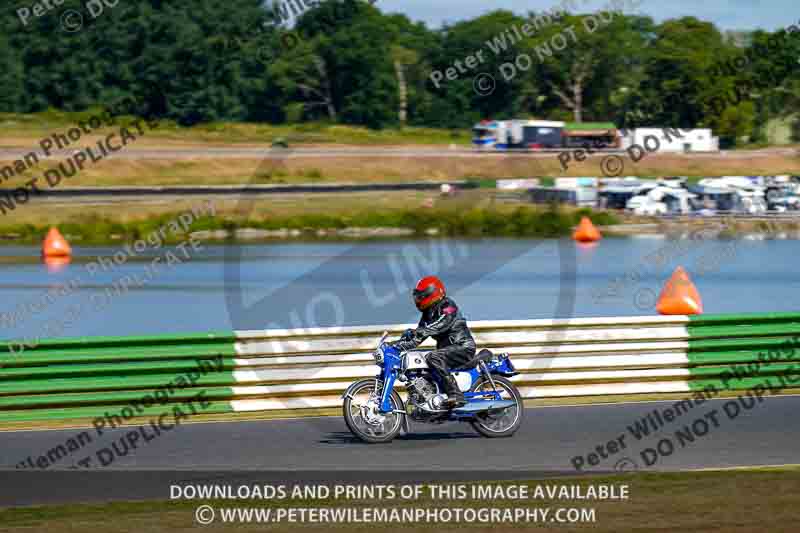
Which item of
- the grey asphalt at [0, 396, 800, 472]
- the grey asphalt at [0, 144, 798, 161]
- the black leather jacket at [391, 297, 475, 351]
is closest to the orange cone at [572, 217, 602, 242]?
the grey asphalt at [0, 144, 798, 161]

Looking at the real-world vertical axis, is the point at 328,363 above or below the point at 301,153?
above

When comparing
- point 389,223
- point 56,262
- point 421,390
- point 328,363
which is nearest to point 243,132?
point 389,223

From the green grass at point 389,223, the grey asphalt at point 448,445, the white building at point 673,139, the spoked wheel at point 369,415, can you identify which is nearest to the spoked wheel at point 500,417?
the grey asphalt at point 448,445

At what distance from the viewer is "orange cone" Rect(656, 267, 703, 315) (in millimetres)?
18219

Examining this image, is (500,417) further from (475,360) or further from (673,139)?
(673,139)

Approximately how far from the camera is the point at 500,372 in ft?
37.1

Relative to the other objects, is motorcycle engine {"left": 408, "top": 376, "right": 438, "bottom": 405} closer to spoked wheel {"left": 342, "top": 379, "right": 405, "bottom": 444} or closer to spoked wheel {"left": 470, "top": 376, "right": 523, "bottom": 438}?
spoked wheel {"left": 342, "top": 379, "right": 405, "bottom": 444}

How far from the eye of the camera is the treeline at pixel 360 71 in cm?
7144

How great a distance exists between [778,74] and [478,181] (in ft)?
92.0

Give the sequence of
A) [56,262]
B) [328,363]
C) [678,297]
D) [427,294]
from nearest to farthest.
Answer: [427,294]
[328,363]
[678,297]
[56,262]

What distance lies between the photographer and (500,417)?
1125cm

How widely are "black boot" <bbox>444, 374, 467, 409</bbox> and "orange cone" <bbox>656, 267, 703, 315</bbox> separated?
7798 mm

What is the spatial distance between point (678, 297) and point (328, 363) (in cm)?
714

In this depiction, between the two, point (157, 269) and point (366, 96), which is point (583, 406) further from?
point (366, 96)
